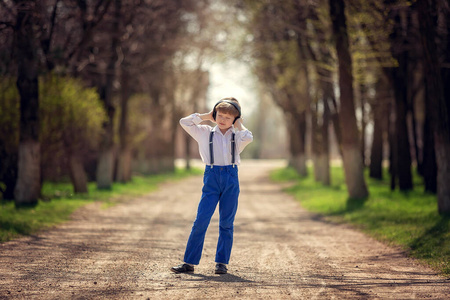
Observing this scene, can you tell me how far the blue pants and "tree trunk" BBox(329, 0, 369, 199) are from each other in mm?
9740

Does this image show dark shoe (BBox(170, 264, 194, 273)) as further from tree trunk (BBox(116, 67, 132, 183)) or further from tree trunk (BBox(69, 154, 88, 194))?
tree trunk (BBox(116, 67, 132, 183))

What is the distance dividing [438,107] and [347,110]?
450 centimetres

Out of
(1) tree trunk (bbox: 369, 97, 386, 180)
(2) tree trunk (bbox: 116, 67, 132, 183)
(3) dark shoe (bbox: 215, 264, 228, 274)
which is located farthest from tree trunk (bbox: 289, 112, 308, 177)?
(3) dark shoe (bbox: 215, 264, 228, 274)

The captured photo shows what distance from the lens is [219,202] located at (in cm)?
691

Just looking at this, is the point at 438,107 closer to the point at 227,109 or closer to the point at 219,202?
the point at 227,109

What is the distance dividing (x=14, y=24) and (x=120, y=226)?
17.5 feet

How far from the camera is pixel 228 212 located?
6.95 metres

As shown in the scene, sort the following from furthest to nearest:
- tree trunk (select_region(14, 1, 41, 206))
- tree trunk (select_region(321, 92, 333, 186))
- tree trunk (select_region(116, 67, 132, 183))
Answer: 1. tree trunk (select_region(116, 67, 132, 183))
2. tree trunk (select_region(321, 92, 333, 186))
3. tree trunk (select_region(14, 1, 41, 206))

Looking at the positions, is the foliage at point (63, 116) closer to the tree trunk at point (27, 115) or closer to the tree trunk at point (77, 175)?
the tree trunk at point (77, 175)

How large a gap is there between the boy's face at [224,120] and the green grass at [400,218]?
3225mm

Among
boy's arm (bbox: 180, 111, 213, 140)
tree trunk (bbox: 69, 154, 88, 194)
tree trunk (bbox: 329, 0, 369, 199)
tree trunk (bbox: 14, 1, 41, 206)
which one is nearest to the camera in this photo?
boy's arm (bbox: 180, 111, 213, 140)

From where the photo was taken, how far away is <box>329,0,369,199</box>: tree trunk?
1575 cm

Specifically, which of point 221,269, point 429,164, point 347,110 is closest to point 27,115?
point 347,110

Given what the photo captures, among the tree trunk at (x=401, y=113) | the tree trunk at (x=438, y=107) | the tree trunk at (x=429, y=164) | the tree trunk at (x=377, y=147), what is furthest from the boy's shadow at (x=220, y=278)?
→ the tree trunk at (x=377, y=147)
